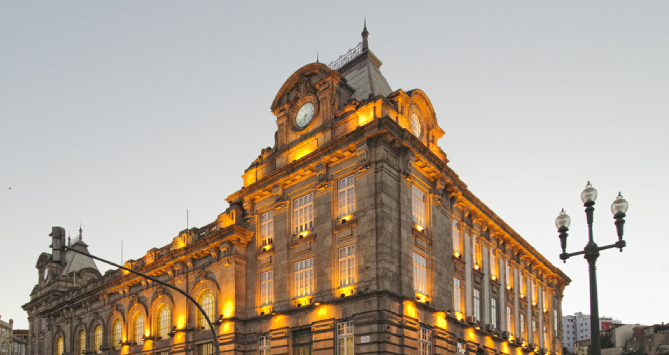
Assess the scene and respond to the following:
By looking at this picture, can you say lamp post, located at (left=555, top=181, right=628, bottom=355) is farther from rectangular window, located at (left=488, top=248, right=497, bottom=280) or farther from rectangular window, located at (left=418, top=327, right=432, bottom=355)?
rectangular window, located at (left=488, top=248, right=497, bottom=280)

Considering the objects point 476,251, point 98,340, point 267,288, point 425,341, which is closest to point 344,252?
point 425,341

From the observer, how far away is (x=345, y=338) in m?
29.9

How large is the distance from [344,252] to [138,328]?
953 inches

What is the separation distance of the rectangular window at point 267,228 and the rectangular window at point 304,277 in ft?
11.8

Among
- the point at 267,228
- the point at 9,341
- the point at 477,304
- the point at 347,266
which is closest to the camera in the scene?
the point at 347,266

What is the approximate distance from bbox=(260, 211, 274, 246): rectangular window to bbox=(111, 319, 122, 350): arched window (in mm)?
20294

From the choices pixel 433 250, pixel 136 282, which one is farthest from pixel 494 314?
pixel 136 282

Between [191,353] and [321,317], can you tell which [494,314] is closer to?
[321,317]

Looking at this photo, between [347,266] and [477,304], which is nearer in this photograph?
[347,266]

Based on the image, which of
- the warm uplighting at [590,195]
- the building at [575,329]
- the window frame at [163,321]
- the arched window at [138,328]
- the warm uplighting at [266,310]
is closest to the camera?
the warm uplighting at [590,195]

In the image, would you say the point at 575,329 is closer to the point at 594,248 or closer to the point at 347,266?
the point at 347,266

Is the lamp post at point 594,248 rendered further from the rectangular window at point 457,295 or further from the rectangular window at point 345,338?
the rectangular window at point 457,295

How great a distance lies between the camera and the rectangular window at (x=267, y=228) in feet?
Answer: 121

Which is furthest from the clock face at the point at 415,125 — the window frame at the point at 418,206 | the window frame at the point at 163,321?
the window frame at the point at 163,321
